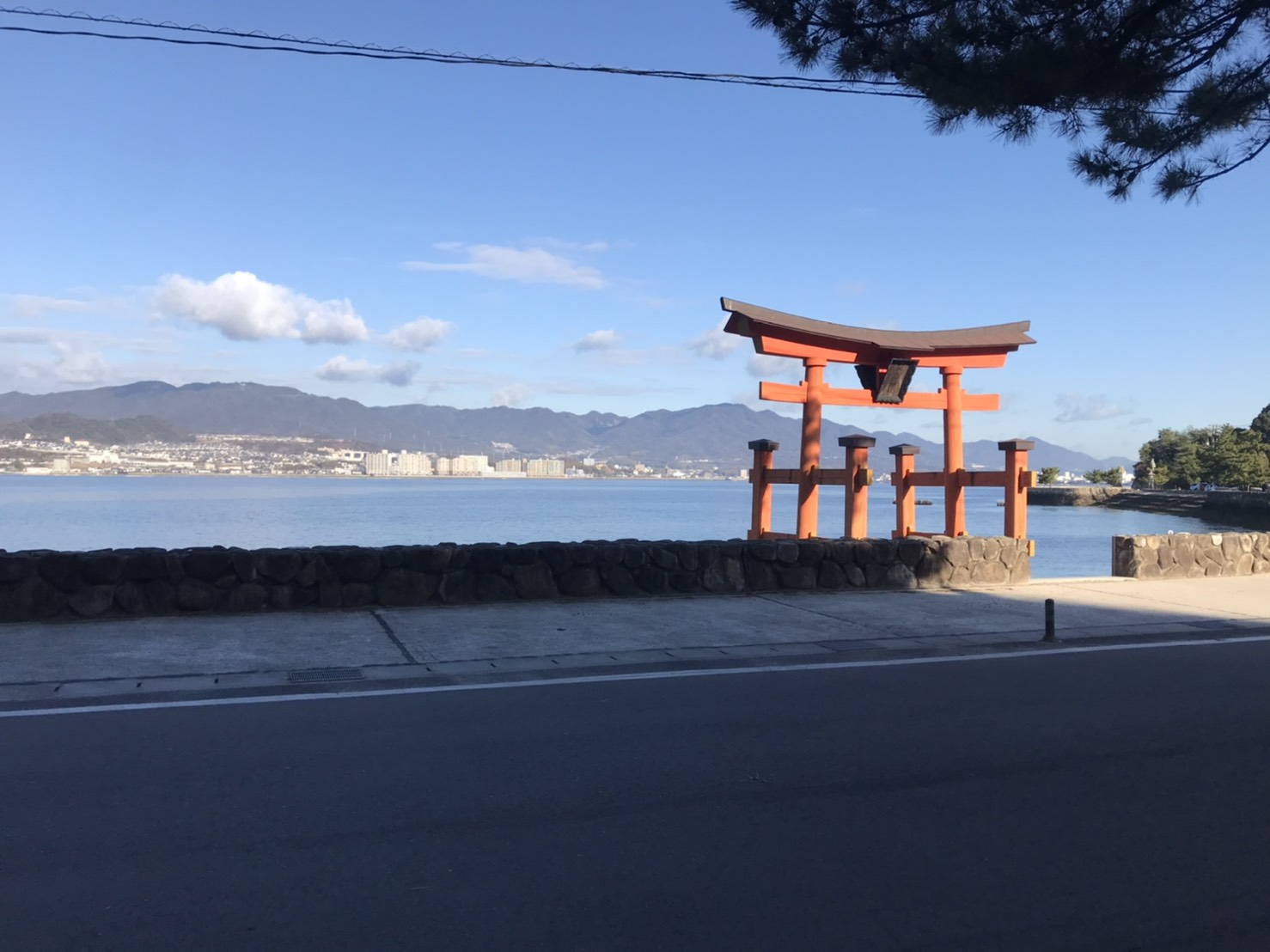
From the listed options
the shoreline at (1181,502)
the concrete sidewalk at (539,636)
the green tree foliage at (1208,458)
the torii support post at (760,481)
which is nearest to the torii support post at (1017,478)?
the torii support post at (760,481)

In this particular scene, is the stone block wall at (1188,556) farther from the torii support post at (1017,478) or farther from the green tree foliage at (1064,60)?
the green tree foliage at (1064,60)

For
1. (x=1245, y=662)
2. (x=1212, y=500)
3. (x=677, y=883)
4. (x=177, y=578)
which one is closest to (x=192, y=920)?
(x=677, y=883)

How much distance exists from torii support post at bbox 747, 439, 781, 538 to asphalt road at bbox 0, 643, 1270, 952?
11.7m

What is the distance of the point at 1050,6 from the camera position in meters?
8.45

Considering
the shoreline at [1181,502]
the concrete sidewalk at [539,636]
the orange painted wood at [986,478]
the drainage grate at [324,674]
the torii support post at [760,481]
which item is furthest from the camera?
the shoreline at [1181,502]

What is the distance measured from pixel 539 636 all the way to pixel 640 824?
16.8 ft

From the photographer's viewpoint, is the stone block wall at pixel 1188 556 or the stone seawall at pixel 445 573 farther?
the stone block wall at pixel 1188 556

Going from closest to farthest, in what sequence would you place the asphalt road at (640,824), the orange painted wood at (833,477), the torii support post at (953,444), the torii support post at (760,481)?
the asphalt road at (640,824) → the orange painted wood at (833,477) → the torii support post at (760,481) → the torii support post at (953,444)

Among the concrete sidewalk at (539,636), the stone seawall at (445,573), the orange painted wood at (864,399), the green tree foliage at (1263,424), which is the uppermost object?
the green tree foliage at (1263,424)

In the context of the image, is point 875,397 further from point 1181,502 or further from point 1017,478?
point 1181,502

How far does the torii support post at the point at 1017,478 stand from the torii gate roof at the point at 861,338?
2.15 metres

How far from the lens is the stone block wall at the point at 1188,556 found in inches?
657

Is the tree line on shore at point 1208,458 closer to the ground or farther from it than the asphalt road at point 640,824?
farther from it

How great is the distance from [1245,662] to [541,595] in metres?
6.97
